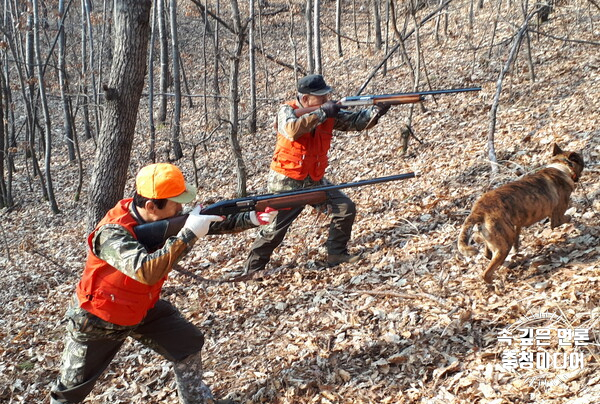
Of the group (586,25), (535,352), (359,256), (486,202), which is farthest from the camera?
(586,25)

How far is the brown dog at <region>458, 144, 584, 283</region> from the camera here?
4.91m

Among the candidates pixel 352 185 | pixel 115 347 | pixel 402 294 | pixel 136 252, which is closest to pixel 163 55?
pixel 352 185

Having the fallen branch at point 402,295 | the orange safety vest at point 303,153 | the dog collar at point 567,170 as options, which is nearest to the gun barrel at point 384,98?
the orange safety vest at point 303,153

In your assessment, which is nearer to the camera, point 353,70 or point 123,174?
point 123,174

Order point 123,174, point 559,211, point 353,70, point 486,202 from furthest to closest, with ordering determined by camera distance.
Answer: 1. point 353,70
2. point 123,174
3. point 559,211
4. point 486,202

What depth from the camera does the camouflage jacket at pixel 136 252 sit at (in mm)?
3768

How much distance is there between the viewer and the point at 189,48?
34.3m

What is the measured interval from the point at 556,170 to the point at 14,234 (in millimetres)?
15323

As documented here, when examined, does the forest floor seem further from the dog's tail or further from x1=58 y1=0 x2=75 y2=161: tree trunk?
x1=58 y1=0 x2=75 y2=161: tree trunk

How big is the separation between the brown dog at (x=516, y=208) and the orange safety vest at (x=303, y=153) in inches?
94.9

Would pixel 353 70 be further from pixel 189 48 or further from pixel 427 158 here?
pixel 189 48

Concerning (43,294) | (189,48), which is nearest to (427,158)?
(43,294)

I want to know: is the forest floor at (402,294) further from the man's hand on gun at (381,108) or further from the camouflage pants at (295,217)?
the man's hand on gun at (381,108)

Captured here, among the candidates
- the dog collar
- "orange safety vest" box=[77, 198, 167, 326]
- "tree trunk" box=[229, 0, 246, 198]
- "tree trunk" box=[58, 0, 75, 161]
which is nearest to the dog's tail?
the dog collar
